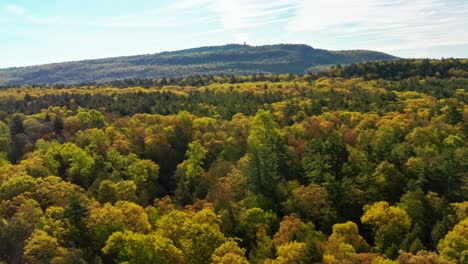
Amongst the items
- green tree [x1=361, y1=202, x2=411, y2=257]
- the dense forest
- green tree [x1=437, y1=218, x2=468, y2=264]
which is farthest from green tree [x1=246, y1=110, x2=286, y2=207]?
green tree [x1=437, y1=218, x2=468, y2=264]

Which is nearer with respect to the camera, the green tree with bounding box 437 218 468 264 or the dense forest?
the green tree with bounding box 437 218 468 264

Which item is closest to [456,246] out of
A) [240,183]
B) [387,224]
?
[387,224]

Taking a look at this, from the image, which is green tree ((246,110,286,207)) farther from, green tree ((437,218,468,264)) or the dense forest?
green tree ((437,218,468,264))

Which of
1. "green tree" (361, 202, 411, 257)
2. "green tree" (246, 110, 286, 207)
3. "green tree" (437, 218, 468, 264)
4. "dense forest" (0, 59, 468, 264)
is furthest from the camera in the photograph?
"green tree" (246, 110, 286, 207)

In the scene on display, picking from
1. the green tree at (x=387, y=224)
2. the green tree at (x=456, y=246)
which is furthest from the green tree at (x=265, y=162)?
the green tree at (x=456, y=246)

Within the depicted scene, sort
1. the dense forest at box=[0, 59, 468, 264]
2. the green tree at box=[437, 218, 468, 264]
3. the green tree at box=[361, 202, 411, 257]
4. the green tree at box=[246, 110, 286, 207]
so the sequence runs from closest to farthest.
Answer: the green tree at box=[437, 218, 468, 264], the dense forest at box=[0, 59, 468, 264], the green tree at box=[361, 202, 411, 257], the green tree at box=[246, 110, 286, 207]

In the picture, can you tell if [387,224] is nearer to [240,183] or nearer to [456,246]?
[456,246]

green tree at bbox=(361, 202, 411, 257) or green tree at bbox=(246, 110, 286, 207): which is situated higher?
green tree at bbox=(246, 110, 286, 207)

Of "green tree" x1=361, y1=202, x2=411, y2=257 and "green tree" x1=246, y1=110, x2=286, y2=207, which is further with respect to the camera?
"green tree" x1=246, y1=110, x2=286, y2=207

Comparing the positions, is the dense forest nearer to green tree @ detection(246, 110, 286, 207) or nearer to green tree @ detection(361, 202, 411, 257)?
green tree @ detection(361, 202, 411, 257)
